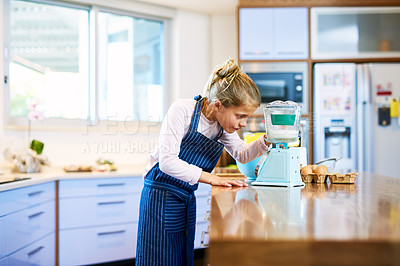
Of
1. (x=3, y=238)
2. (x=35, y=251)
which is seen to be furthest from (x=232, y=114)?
(x=35, y=251)

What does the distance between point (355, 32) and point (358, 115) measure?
79 centimetres

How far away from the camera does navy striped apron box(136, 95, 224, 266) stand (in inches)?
63.2

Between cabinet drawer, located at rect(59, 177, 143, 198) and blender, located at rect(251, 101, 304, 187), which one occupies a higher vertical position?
blender, located at rect(251, 101, 304, 187)

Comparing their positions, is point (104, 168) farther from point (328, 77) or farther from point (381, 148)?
point (381, 148)

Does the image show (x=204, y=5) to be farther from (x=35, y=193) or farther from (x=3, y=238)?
(x=3, y=238)

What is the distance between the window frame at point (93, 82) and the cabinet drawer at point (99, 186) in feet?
2.17

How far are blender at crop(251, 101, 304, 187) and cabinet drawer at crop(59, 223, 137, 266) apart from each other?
1.90m

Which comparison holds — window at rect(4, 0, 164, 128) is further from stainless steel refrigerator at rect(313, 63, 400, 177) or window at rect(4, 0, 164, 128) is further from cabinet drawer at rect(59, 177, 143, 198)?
stainless steel refrigerator at rect(313, 63, 400, 177)

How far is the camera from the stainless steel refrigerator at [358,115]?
3.57m

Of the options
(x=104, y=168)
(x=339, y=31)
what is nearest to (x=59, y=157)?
(x=104, y=168)

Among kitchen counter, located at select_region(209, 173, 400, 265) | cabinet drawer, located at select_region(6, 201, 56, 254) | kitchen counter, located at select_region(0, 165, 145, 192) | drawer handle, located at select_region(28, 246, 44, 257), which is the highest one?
kitchen counter, located at select_region(209, 173, 400, 265)

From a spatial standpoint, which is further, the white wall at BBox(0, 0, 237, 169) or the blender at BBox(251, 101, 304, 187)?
the white wall at BBox(0, 0, 237, 169)

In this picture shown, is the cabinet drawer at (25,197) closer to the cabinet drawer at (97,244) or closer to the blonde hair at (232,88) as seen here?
the cabinet drawer at (97,244)

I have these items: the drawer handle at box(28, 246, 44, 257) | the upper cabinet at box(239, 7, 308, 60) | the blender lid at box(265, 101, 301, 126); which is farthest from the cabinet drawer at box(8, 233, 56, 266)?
the upper cabinet at box(239, 7, 308, 60)
